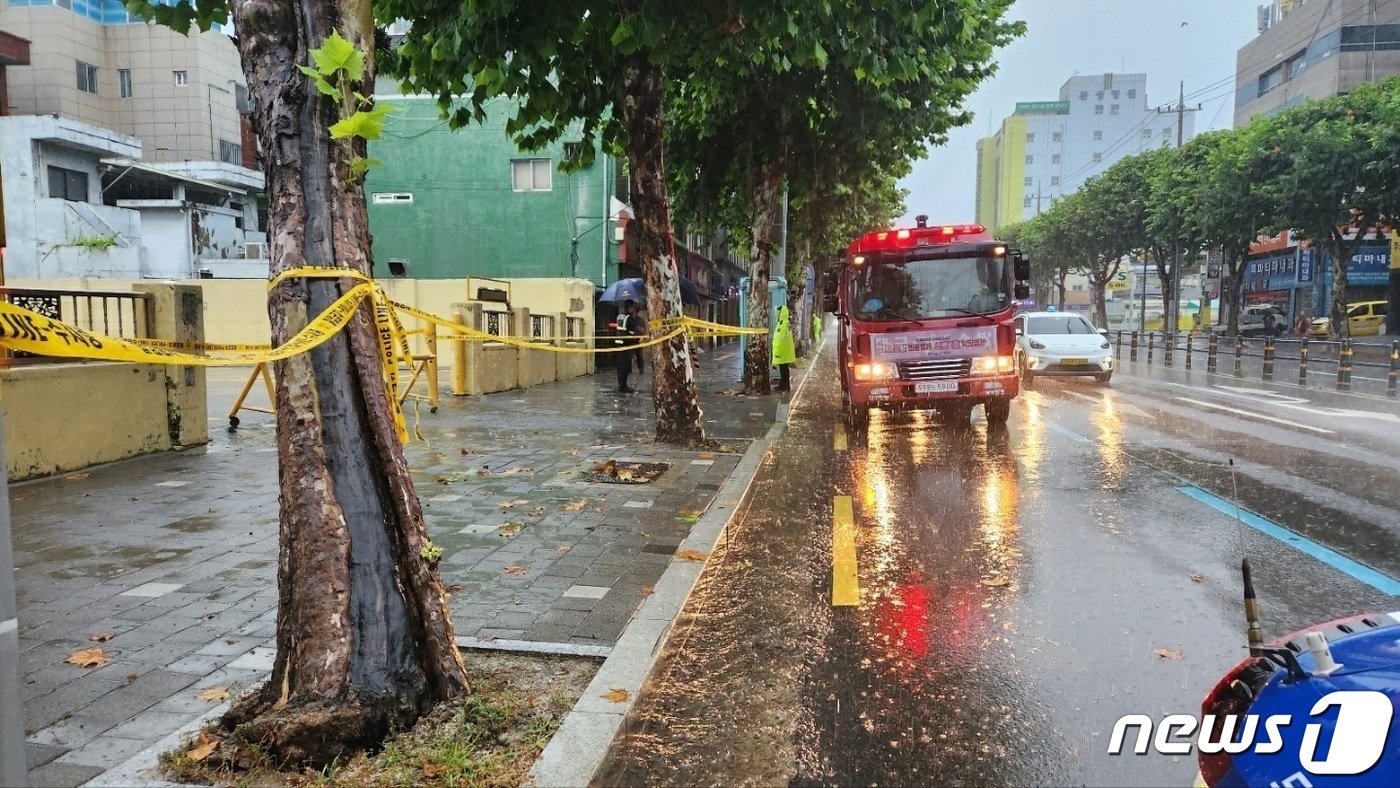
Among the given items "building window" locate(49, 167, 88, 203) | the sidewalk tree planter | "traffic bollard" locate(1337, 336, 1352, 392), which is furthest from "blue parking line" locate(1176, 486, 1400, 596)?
"building window" locate(49, 167, 88, 203)

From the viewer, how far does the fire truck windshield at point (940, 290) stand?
11.4m

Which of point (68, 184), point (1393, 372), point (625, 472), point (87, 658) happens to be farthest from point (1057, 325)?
point (68, 184)

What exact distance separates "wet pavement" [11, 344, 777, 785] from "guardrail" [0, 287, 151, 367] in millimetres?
1398

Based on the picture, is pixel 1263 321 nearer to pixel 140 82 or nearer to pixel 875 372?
pixel 875 372

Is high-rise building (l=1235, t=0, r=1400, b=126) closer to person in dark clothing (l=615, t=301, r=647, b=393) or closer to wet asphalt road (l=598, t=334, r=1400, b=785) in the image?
person in dark clothing (l=615, t=301, r=647, b=393)

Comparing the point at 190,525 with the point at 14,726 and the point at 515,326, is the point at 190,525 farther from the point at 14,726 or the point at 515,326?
the point at 515,326

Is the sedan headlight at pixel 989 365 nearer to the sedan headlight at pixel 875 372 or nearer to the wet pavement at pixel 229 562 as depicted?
the sedan headlight at pixel 875 372

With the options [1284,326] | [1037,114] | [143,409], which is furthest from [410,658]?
[1037,114]

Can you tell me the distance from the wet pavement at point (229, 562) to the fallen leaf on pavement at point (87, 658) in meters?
0.04

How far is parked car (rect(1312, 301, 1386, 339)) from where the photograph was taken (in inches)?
1560

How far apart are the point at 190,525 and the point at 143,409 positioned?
3.65 meters

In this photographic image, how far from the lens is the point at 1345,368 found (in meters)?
18.8

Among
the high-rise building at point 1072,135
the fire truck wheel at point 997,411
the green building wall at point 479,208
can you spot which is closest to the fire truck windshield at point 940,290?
the fire truck wheel at point 997,411

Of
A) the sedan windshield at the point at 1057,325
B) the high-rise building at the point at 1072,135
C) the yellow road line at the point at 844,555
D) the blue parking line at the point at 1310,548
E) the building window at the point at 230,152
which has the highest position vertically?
the high-rise building at the point at 1072,135
